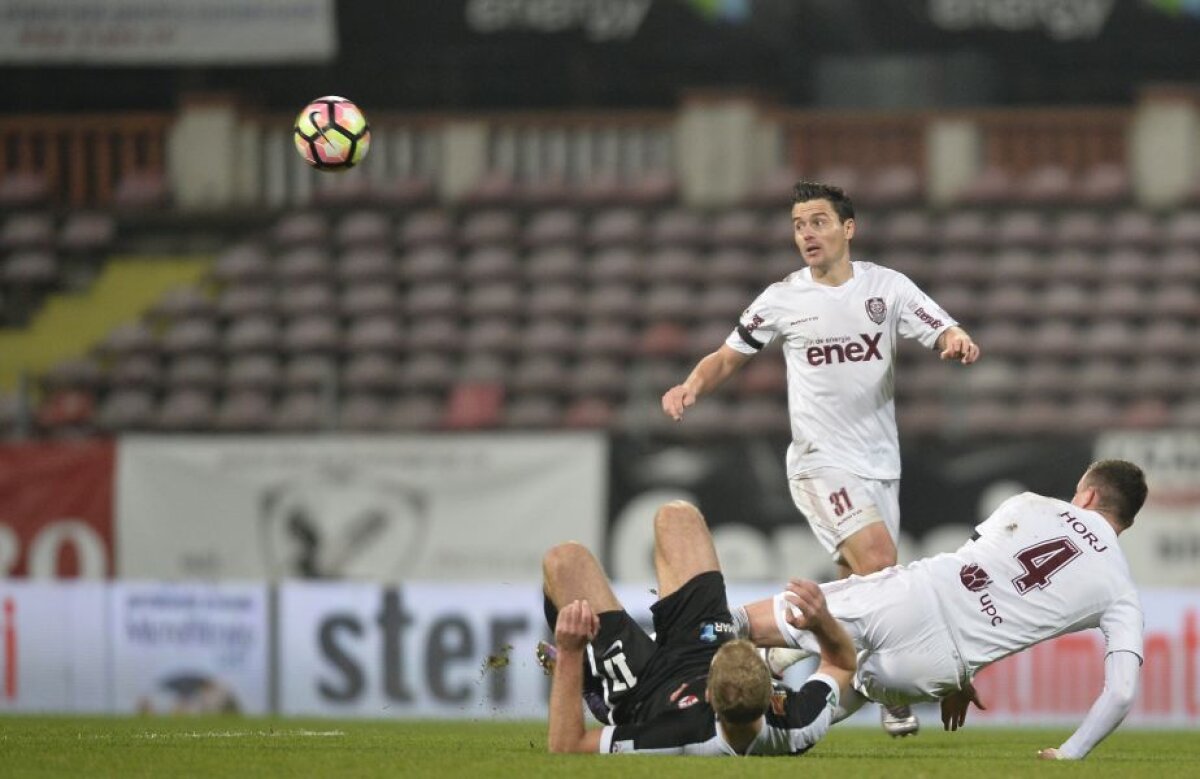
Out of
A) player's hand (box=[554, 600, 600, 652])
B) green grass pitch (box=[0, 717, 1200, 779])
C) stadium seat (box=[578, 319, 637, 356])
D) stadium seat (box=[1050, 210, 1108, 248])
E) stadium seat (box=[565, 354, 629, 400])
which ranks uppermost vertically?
stadium seat (box=[1050, 210, 1108, 248])

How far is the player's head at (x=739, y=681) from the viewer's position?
690 centimetres

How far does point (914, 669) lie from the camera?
26.0 feet

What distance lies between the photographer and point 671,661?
7387mm

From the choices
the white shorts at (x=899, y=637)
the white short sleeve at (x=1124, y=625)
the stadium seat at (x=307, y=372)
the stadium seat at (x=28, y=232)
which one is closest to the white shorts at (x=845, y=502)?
the white shorts at (x=899, y=637)

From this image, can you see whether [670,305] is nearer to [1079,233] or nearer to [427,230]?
[427,230]

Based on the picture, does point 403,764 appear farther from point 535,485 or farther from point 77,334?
point 77,334

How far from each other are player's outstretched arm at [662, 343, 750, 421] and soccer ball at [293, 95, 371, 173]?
2.94 metres

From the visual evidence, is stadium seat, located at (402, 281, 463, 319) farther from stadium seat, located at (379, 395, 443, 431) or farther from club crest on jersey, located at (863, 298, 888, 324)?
club crest on jersey, located at (863, 298, 888, 324)

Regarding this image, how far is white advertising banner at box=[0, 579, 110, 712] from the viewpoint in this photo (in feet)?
48.4

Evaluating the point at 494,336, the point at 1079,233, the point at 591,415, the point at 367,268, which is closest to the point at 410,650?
the point at 591,415

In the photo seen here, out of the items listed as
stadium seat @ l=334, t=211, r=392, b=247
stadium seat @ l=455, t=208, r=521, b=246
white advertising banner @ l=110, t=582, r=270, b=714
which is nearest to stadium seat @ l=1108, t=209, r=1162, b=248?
stadium seat @ l=455, t=208, r=521, b=246

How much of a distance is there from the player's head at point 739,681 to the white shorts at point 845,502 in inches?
85.7

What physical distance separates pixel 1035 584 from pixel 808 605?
102 cm

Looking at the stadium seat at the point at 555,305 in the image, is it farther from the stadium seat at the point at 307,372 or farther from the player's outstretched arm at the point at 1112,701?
the player's outstretched arm at the point at 1112,701
